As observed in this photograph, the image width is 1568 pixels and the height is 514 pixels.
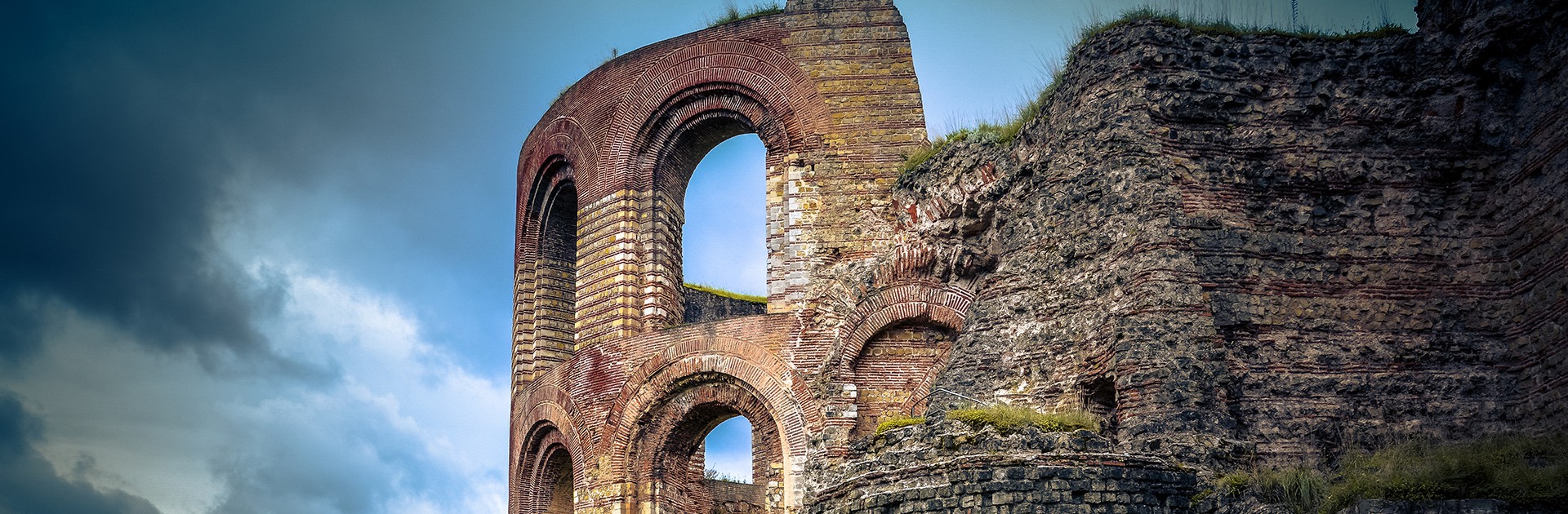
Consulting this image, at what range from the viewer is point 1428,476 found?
10344 mm

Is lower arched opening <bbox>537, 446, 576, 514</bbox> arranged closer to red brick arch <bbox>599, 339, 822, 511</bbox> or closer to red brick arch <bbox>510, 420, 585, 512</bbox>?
red brick arch <bbox>510, 420, 585, 512</bbox>

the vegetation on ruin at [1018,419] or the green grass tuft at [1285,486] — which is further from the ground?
the vegetation on ruin at [1018,419]

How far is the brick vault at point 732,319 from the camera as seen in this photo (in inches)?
707

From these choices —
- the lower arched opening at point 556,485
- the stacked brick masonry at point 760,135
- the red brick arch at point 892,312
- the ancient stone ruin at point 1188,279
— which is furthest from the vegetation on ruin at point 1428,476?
the lower arched opening at point 556,485

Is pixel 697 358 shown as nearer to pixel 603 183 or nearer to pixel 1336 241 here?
pixel 603 183

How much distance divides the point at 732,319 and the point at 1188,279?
7.37m

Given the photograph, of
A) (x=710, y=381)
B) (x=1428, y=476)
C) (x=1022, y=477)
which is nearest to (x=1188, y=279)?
(x=1022, y=477)

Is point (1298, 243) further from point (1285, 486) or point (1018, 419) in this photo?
point (1018, 419)

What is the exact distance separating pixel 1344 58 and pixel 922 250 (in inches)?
212

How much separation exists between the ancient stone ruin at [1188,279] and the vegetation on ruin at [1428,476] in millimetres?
513

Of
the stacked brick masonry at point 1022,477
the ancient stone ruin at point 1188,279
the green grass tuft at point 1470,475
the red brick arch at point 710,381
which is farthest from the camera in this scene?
the red brick arch at point 710,381

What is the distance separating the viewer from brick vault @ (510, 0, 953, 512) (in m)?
18.0

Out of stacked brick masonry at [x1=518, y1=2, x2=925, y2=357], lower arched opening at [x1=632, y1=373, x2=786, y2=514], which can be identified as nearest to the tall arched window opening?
stacked brick masonry at [x1=518, y1=2, x2=925, y2=357]

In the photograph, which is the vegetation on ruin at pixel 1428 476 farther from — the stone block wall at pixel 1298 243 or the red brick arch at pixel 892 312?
the red brick arch at pixel 892 312
